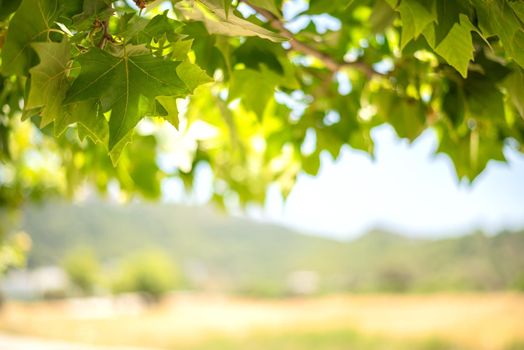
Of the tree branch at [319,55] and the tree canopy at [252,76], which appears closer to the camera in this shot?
the tree canopy at [252,76]

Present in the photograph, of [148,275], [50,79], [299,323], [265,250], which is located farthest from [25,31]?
[265,250]

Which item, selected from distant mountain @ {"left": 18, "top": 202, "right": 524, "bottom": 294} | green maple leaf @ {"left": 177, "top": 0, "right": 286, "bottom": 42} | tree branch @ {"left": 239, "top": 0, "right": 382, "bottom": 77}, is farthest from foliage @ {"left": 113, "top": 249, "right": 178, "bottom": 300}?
green maple leaf @ {"left": 177, "top": 0, "right": 286, "bottom": 42}

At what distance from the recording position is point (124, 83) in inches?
9.8

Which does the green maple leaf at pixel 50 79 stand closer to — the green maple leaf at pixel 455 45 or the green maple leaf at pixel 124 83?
the green maple leaf at pixel 124 83

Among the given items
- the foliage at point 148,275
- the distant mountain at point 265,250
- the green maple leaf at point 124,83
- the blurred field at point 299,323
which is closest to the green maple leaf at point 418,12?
the green maple leaf at point 124,83

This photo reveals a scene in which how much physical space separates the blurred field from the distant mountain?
0.51 feet

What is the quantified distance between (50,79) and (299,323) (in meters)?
3.46

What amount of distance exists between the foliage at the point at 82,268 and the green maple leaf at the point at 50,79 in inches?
172

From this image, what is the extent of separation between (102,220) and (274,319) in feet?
7.13

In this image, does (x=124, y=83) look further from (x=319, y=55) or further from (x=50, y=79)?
(x=319, y=55)

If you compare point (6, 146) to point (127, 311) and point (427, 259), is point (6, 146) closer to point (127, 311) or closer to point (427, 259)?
point (427, 259)

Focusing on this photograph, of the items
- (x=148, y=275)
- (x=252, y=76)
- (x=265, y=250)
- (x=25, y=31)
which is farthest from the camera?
(x=265, y=250)

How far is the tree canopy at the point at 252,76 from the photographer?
0.25m

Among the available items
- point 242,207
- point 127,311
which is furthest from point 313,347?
point 242,207
